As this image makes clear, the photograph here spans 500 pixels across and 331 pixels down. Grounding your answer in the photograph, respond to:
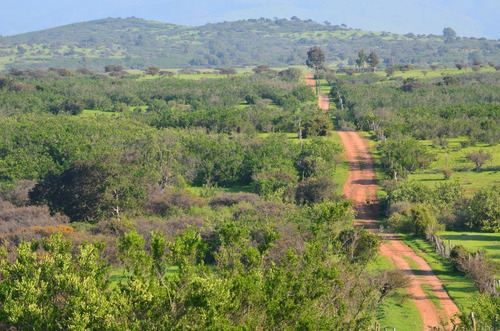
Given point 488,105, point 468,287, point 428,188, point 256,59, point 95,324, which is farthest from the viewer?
point 256,59

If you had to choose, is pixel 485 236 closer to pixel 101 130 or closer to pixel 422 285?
pixel 422 285

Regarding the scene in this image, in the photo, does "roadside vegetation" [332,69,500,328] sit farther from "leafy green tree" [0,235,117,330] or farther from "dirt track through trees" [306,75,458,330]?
"leafy green tree" [0,235,117,330]

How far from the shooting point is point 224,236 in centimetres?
1359

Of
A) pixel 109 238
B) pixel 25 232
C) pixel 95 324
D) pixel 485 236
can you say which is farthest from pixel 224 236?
pixel 485 236

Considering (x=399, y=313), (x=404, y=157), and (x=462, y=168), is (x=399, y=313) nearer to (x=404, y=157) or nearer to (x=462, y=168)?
(x=404, y=157)

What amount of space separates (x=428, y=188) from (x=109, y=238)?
18.4m

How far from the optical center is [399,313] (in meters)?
19.4

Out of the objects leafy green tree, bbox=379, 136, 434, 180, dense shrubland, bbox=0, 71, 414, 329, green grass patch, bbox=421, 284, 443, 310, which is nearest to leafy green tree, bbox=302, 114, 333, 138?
dense shrubland, bbox=0, 71, 414, 329

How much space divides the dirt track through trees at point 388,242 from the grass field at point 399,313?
0.22 metres

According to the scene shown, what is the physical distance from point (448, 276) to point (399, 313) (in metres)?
4.22

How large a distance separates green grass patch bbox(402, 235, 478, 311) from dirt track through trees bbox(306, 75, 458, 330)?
0.72 feet

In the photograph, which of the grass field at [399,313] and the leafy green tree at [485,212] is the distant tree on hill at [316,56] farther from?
the grass field at [399,313]

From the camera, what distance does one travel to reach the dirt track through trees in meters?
19.5

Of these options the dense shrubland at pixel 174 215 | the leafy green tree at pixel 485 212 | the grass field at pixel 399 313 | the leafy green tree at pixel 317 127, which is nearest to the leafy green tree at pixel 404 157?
the dense shrubland at pixel 174 215
